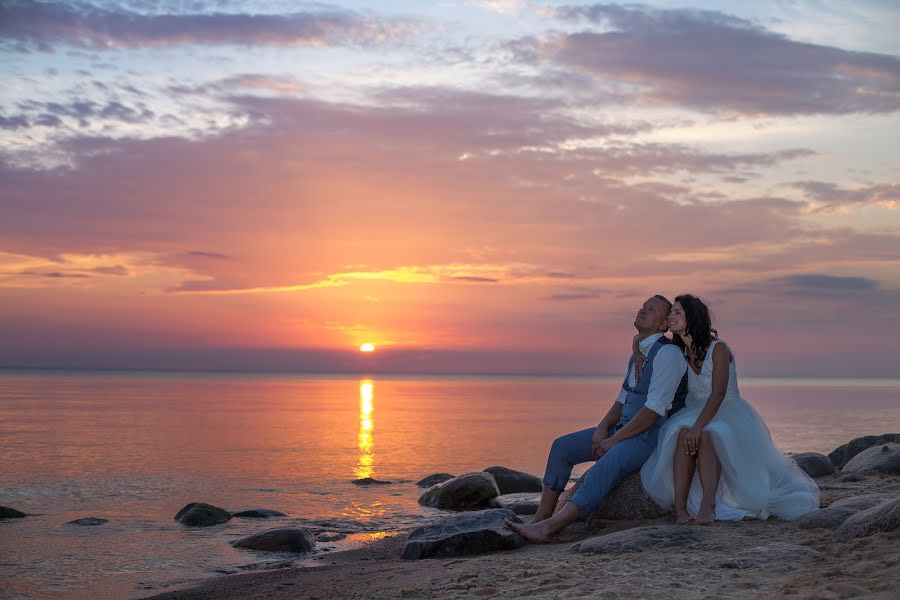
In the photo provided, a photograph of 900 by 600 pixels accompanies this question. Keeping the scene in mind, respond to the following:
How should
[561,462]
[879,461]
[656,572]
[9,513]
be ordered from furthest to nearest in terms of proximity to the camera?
1. [9,513]
2. [879,461]
3. [561,462]
4. [656,572]

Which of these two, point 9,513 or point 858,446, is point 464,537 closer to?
point 9,513

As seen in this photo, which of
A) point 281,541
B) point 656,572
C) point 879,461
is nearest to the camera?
point 656,572

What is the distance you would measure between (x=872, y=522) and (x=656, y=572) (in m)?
2.08

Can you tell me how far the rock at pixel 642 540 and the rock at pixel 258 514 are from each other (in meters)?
10.2

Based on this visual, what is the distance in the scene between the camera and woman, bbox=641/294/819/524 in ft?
31.3

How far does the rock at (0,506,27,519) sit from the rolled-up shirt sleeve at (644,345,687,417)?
44.5 ft

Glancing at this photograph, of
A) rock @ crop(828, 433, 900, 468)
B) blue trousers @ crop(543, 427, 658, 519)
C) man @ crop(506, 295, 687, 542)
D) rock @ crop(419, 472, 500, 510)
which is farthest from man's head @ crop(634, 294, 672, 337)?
rock @ crop(828, 433, 900, 468)

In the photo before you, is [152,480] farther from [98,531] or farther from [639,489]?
[639,489]

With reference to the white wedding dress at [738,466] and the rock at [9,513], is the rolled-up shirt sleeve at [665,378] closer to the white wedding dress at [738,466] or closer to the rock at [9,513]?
the white wedding dress at [738,466]

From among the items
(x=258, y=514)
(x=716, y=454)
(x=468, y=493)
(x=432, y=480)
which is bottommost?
(x=432, y=480)

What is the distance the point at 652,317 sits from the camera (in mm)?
10320

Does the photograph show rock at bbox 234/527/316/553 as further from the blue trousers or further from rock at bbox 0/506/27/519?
rock at bbox 0/506/27/519

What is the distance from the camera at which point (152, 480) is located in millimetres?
23312

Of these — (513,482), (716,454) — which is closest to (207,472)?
(513,482)
